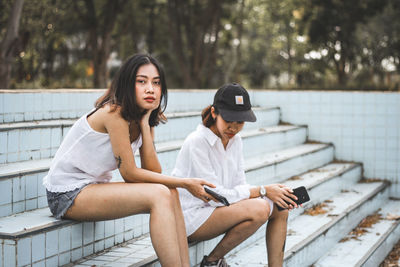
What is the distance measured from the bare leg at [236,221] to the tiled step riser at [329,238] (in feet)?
2.68

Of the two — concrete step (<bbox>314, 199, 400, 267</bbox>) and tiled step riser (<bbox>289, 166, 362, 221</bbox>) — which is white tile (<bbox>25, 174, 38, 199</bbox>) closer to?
concrete step (<bbox>314, 199, 400, 267</bbox>)

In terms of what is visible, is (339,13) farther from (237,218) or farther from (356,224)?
(237,218)

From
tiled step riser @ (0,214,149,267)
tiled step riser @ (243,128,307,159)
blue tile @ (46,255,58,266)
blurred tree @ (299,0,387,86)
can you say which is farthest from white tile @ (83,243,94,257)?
blurred tree @ (299,0,387,86)

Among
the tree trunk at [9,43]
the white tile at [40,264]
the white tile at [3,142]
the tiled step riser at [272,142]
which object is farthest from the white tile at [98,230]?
the tree trunk at [9,43]

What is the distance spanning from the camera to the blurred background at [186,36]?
11438 millimetres

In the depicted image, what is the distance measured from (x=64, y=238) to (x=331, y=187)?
414 cm

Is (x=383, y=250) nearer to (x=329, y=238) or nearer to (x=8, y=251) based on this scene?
(x=329, y=238)

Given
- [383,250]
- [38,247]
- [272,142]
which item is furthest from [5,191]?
[272,142]

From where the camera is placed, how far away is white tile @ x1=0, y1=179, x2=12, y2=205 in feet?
10.6

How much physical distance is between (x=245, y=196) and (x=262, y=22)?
2726cm

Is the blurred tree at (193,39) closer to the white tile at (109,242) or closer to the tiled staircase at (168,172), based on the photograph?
the tiled staircase at (168,172)

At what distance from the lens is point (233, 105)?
3.36 m

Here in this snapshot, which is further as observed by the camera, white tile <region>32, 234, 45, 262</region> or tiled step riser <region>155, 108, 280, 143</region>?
tiled step riser <region>155, 108, 280, 143</region>

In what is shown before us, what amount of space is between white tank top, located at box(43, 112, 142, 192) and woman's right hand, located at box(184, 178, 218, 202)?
48cm
